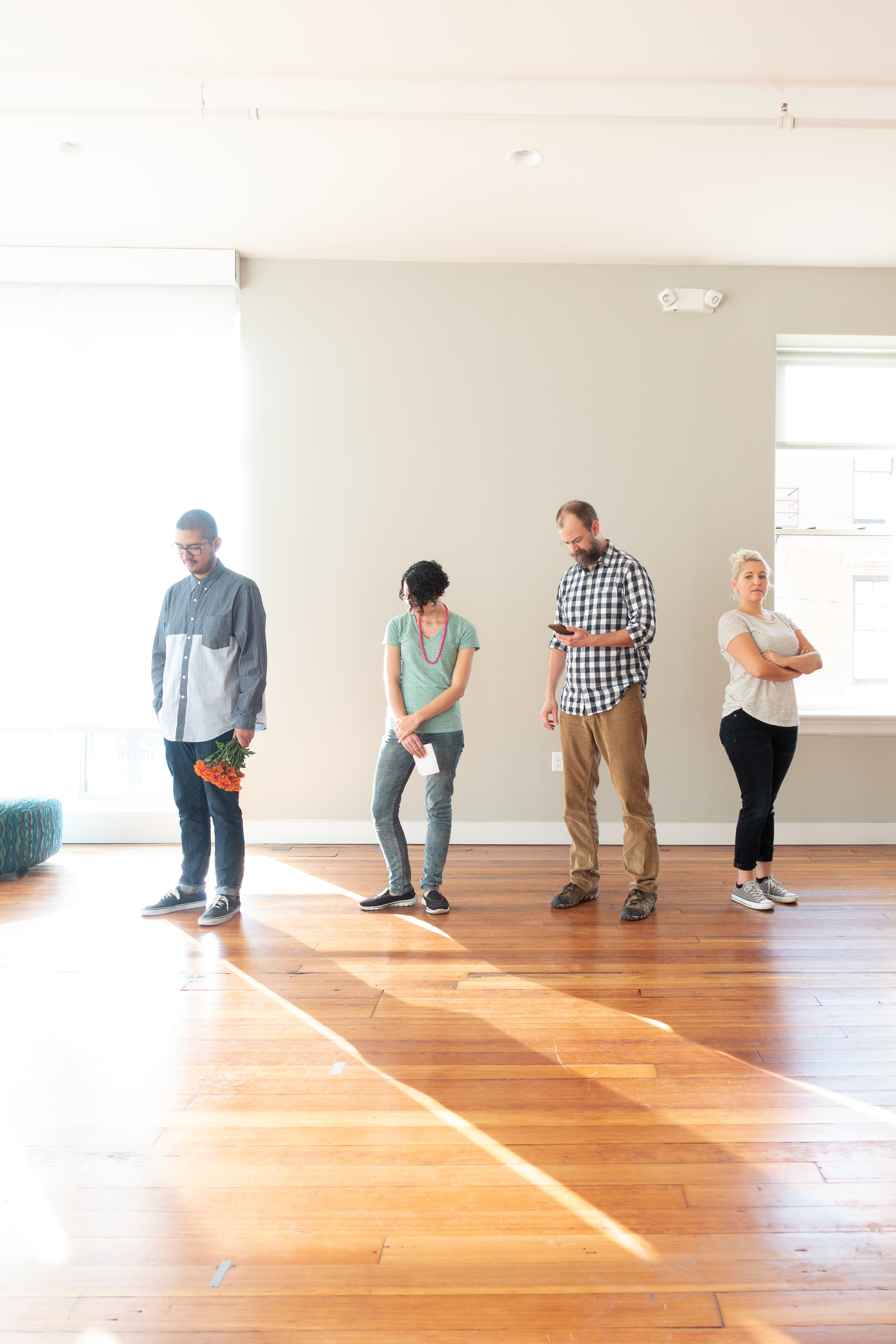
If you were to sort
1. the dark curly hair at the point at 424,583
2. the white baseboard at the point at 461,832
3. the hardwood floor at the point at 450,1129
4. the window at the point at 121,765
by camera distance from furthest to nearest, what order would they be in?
the window at the point at 121,765
the white baseboard at the point at 461,832
the dark curly hair at the point at 424,583
the hardwood floor at the point at 450,1129

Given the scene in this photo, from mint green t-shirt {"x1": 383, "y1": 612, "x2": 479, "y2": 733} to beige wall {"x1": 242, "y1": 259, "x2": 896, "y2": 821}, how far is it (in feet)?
4.11

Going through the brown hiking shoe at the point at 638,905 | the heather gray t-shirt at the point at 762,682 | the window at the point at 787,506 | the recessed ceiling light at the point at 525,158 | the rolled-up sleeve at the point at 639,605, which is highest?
the recessed ceiling light at the point at 525,158

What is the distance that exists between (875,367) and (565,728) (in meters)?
3.20

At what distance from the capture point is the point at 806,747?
484 centimetres

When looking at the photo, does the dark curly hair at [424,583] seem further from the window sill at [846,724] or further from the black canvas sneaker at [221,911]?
the window sill at [846,724]

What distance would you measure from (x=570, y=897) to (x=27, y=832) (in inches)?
106

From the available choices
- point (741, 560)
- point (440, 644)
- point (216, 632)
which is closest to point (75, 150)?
point (216, 632)

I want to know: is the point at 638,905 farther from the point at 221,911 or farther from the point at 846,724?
the point at 846,724

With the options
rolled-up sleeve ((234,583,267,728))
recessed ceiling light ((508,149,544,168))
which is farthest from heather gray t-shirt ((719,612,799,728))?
recessed ceiling light ((508,149,544,168))

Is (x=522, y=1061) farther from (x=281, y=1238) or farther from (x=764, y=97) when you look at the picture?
(x=764, y=97)

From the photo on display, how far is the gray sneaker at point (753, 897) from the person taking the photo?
11.8 feet

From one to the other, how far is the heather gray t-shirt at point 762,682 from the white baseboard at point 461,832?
1361mm

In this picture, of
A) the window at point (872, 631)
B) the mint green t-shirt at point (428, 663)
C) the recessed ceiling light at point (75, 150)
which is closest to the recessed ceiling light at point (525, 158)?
the recessed ceiling light at point (75, 150)

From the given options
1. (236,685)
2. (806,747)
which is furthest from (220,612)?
(806,747)
